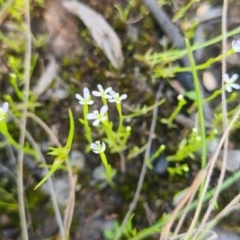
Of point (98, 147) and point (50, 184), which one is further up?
point (98, 147)

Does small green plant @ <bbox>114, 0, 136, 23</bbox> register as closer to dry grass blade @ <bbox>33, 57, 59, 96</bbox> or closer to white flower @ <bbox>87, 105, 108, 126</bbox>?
dry grass blade @ <bbox>33, 57, 59, 96</bbox>

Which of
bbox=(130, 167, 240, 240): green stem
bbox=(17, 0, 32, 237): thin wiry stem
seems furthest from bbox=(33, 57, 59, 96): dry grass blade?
bbox=(130, 167, 240, 240): green stem

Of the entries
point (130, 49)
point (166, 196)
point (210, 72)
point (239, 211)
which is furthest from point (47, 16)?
point (239, 211)

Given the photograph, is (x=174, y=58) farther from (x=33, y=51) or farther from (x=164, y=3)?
(x=33, y=51)

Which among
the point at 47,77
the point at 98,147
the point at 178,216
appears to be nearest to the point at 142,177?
the point at 178,216

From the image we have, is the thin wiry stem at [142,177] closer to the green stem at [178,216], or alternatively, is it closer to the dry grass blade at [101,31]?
the green stem at [178,216]

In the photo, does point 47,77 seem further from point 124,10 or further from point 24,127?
point 124,10

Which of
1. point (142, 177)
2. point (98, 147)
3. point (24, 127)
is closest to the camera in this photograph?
point (98, 147)

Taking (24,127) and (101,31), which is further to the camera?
(101,31)

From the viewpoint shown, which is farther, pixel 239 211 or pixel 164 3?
pixel 164 3
